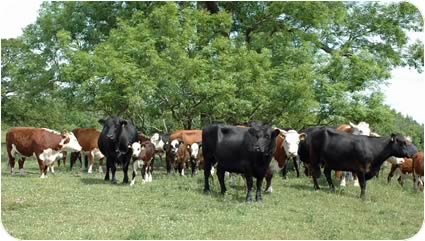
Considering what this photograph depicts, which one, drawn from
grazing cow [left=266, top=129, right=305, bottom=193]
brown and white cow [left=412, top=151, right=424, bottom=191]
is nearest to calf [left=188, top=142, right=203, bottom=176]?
grazing cow [left=266, top=129, right=305, bottom=193]

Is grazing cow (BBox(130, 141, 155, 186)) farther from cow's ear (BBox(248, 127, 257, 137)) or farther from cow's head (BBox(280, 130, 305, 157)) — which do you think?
cow's head (BBox(280, 130, 305, 157))

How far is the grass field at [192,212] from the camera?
32.4ft

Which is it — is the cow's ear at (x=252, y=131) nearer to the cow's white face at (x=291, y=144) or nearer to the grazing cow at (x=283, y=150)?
the grazing cow at (x=283, y=150)

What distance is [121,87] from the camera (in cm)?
2086

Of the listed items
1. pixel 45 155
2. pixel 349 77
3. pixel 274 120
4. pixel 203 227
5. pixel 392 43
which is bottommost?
pixel 203 227

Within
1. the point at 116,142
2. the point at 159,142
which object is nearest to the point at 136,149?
the point at 116,142

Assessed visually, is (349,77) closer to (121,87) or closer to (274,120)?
(274,120)

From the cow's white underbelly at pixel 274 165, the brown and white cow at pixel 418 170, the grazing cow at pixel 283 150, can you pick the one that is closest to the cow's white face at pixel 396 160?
the brown and white cow at pixel 418 170

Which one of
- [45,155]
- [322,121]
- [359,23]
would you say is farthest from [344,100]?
[45,155]

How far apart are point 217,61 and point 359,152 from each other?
7.73 meters

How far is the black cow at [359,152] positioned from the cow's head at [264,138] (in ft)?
8.14

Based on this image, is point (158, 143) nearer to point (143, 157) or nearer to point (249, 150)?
point (143, 157)

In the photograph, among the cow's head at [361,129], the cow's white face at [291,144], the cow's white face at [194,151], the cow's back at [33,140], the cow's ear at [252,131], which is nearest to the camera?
the cow's ear at [252,131]

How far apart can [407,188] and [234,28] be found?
11508 millimetres
